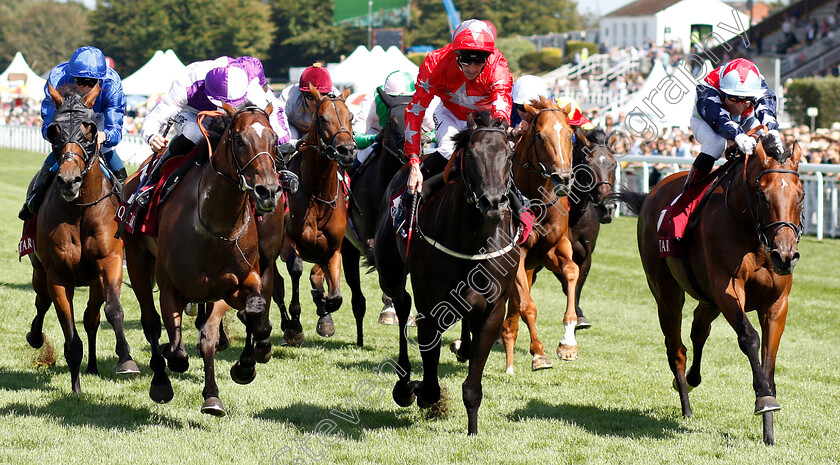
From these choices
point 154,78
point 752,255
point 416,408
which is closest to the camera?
point 752,255

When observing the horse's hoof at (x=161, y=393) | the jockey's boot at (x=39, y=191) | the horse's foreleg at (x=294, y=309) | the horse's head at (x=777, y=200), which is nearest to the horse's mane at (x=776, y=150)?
A: the horse's head at (x=777, y=200)

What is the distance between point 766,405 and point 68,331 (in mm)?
4260

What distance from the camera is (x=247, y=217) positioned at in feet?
18.0

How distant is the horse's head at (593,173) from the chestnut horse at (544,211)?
473 millimetres

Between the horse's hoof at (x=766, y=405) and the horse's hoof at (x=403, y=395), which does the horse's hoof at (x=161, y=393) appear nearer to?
the horse's hoof at (x=403, y=395)

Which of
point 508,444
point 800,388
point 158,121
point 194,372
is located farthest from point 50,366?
point 800,388

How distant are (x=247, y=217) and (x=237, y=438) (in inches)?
48.0

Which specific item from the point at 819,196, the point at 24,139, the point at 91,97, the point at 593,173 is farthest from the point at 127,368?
the point at 24,139

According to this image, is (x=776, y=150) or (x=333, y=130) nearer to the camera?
(x=776, y=150)

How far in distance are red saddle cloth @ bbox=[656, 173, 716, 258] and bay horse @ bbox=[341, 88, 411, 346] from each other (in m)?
2.48

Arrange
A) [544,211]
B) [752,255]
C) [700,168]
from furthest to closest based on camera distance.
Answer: [544,211]
[700,168]
[752,255]

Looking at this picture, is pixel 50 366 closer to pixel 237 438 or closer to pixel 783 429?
pixel 237 438

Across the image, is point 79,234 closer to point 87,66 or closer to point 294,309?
point 87,66

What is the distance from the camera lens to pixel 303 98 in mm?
8734
